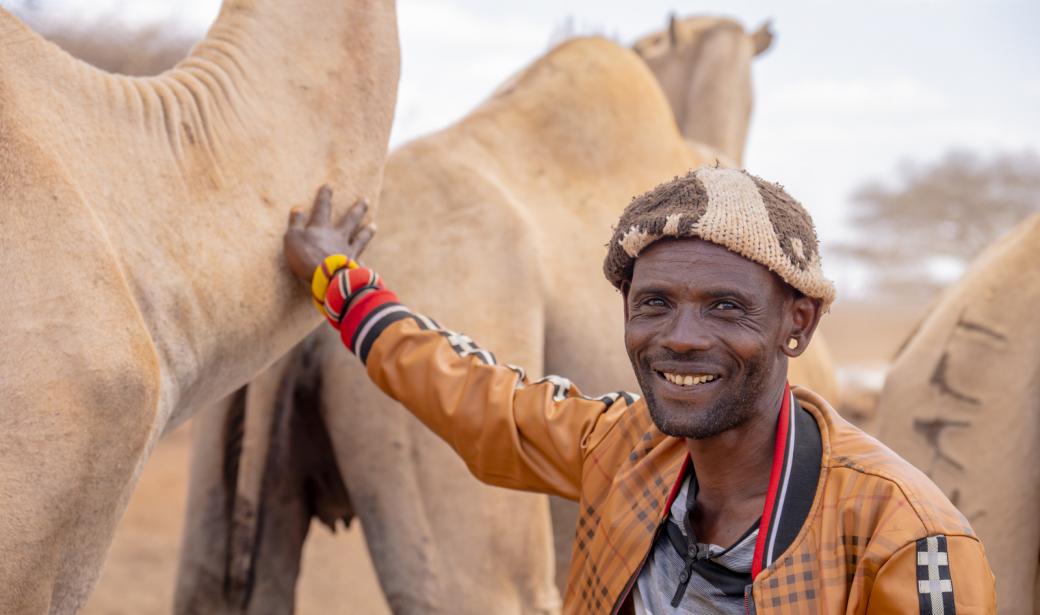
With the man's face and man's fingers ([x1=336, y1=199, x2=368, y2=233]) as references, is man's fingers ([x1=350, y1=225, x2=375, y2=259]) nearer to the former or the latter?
man's fingers ([x1=336, y1=199, x2=368, y2=233])

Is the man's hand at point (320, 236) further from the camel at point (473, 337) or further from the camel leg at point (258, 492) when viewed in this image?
the camel leg at point (258, 492)

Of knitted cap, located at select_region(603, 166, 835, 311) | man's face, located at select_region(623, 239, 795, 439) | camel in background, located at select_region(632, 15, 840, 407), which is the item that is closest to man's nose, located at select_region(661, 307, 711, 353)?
man's face, located at select_region(623, 239, 795, 439)

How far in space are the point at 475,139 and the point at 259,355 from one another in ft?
5.33

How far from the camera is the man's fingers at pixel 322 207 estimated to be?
2943 millimetres

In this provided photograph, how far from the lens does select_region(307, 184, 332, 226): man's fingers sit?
2.94 metres

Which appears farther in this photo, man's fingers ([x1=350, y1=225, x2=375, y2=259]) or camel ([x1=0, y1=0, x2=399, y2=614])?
man's fingers ([x1=350, y1=225, x2=375, y2=259])

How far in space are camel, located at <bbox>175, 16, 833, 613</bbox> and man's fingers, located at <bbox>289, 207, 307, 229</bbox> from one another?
0.79 metres

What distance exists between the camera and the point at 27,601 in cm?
233

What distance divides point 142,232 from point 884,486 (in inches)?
60.0

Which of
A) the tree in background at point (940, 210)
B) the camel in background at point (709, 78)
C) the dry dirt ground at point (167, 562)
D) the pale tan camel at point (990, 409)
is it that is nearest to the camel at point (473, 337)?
the pale tan camel at point (990, 409)

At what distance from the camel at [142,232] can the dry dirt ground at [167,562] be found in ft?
12.3

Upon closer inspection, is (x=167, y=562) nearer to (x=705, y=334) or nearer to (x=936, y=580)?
(x=705, y=334)

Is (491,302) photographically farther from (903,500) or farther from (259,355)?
(903,500)

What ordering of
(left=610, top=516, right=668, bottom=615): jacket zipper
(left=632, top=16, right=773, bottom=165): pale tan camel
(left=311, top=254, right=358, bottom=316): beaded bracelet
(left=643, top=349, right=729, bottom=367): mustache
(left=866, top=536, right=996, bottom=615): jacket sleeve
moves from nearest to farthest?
(left=866, top=536, right=996, bottom=615): jacket sleeve → (left=643, top=349, right=729, bottom=367): mustache → (left=610, top=516, right=668, bottom=615): jacket zipper → (left=311, top=254, right=358, bottom=316): beaded bracelet → (left=632, top=16, right=773, bottom=165): pale tan camel
